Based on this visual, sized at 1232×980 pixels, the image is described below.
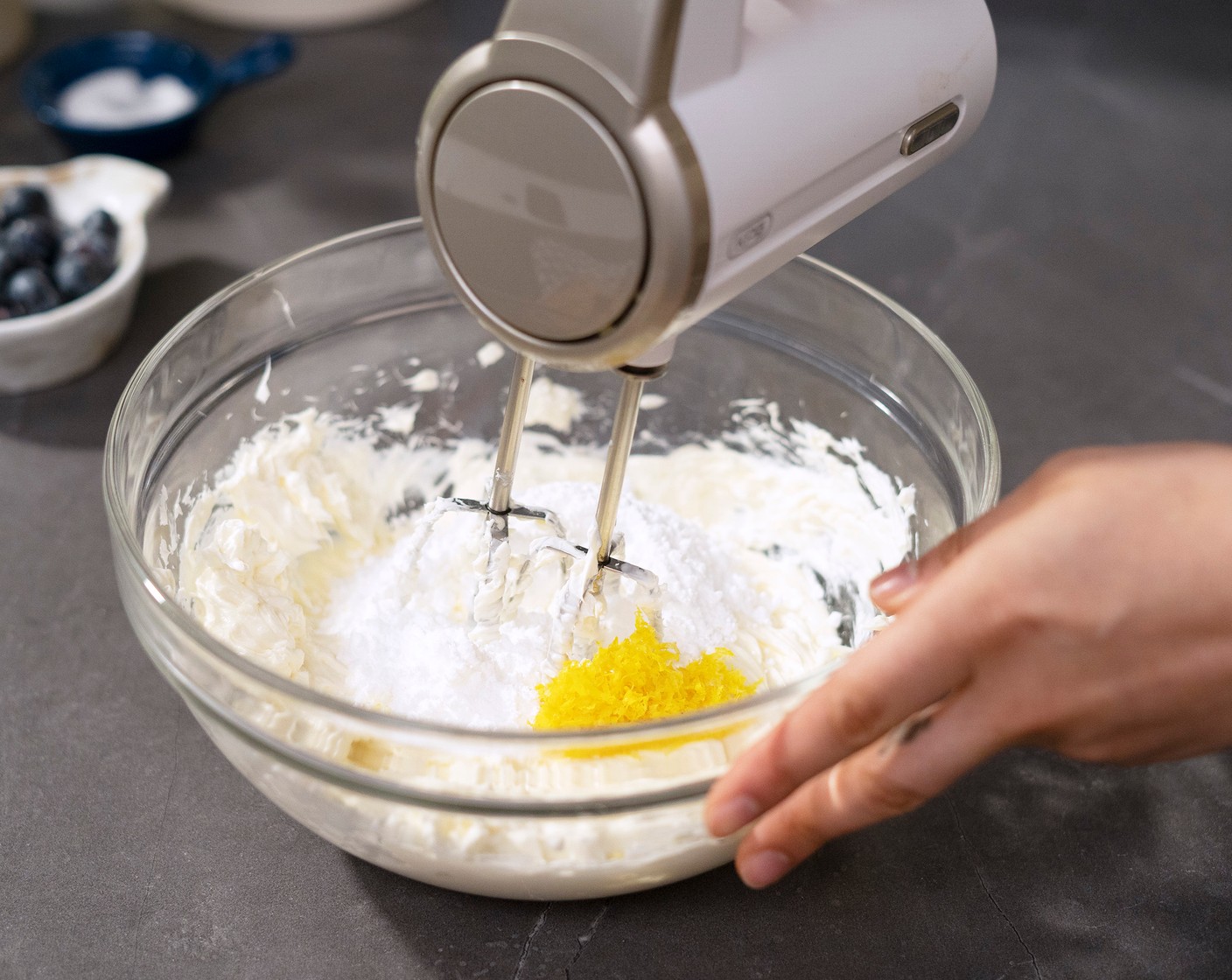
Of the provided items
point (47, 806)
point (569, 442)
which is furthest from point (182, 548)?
point (569, 442)

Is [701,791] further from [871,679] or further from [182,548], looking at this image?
[182,548]

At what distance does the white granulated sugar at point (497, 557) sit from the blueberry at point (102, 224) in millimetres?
457

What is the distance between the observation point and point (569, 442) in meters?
1.09

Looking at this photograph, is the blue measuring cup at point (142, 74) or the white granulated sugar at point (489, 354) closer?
the white granulated sugar at point (489, 354)

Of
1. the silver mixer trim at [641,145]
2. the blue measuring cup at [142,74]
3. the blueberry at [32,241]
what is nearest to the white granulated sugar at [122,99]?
the blue measuring cup at [142,74]

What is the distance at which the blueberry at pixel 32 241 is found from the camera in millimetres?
1206

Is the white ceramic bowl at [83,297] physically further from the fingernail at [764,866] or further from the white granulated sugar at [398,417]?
the fingernail at [764,866]

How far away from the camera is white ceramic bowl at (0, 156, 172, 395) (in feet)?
3.77

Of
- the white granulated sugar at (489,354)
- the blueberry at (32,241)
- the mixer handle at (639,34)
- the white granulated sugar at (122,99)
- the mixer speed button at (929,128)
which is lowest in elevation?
the white granulated sugar at (122,99)

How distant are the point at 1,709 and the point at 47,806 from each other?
120 mm

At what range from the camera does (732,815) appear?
1.96ft

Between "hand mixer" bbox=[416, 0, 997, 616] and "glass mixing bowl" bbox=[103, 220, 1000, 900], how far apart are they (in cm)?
22

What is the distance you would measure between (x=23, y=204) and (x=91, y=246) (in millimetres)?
127

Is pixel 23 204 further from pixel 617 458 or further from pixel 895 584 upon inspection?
pixel 895 584
